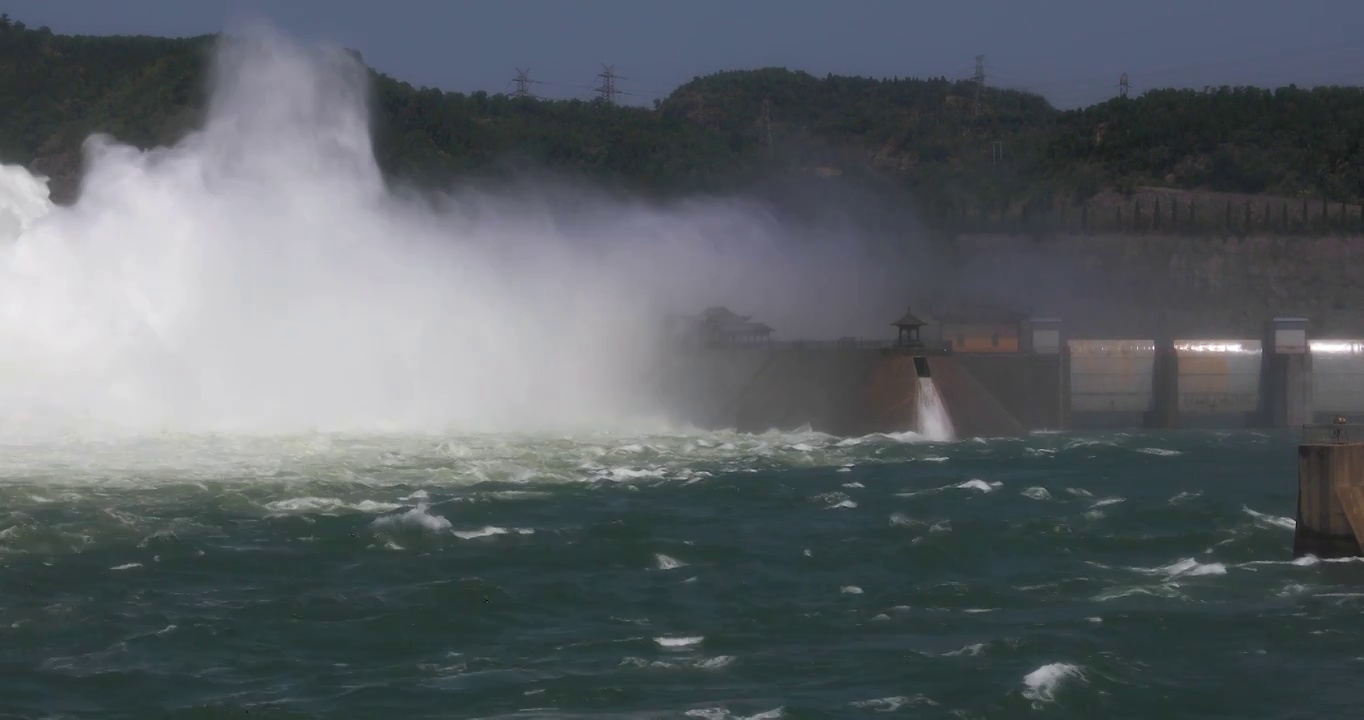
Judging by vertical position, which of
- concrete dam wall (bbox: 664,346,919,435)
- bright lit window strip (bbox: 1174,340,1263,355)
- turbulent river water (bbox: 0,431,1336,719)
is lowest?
turbulent river water (bbox: 0,431,1336,719)

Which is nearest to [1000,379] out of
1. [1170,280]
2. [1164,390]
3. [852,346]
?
[852,346]

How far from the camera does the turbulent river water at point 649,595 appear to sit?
18203 millimetres

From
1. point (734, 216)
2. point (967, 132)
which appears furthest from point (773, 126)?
point (734, 216)

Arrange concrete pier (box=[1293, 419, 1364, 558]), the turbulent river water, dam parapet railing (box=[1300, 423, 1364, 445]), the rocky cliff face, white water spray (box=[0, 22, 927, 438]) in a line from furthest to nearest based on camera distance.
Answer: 1. the rocky cliff face
2. white water spray (box=[0, 22, 927, 438])
3. dam parapet railing (box=[1300, 423, 1364, 445])
4. concrete pier (box=[1293, 419, 1364, 558])
5. the turbulent river water

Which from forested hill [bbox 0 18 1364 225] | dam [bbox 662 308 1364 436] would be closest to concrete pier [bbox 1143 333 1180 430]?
dam [bbox 662 308 1364 436]

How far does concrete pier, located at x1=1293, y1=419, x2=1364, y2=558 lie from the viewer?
23.8m

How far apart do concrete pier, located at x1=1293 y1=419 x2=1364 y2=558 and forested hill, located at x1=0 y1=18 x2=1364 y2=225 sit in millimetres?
71459

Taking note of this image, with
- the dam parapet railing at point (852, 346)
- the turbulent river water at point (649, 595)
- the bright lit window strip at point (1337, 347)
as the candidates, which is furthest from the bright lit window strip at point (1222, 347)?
the turbulent river water at point (649, 595)

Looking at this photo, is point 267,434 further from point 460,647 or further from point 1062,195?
point 1062,195

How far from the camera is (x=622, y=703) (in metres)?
17.7

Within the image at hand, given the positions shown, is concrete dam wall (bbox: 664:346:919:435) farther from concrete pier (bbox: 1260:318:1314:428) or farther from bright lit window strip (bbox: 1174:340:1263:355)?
concrete pier (bbox: 1260:318:1314:428)

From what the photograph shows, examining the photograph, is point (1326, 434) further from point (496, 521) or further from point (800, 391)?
point (800, 391)

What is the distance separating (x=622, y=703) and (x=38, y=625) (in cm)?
835

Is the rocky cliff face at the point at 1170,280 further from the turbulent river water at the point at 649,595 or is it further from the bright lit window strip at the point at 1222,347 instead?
the turbulent river water at the point at 649,595
